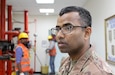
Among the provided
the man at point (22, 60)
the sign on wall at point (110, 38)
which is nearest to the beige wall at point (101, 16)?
the sign on wall at point (110, 38)

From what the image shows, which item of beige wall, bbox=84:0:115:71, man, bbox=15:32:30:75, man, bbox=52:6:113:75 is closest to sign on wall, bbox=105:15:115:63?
beige wall, bbox=84:0:115:71

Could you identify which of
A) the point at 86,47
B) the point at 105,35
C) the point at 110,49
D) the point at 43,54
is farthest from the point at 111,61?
the point at 43,54

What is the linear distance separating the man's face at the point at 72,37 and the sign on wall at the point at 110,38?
8.23 feet

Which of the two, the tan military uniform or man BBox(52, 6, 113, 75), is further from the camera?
man BBox(52, 6, 113, 75)

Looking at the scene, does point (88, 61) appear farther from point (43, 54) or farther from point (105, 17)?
point (43, 54)

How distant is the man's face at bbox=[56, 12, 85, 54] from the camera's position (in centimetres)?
103

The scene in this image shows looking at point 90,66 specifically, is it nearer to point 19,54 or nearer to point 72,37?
point 72,37

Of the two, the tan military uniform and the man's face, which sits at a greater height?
the man's face

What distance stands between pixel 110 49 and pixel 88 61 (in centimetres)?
277

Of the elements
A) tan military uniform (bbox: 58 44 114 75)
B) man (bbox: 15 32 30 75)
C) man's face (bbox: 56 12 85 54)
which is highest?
man's face (bbox: 56 12 85 54)

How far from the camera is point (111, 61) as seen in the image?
361 cm

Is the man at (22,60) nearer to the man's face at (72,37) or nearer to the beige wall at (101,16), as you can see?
the beige wall at (101,16)

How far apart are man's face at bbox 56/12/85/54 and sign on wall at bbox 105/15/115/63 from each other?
2.51 m

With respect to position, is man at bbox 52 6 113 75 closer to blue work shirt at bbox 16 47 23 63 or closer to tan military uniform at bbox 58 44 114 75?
tan military uniform at bbox 58 44 114 75
